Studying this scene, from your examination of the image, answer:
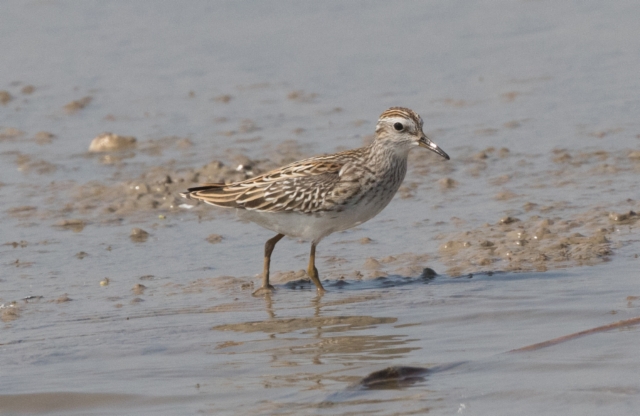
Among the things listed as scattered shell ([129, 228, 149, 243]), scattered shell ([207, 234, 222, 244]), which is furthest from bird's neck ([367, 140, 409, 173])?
scattered shell ([129, 228, 149, 243])

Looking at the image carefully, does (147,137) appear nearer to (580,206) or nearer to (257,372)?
(580,206)

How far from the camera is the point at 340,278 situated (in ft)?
29.9

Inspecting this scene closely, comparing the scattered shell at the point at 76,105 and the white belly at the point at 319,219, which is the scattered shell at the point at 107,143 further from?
the white belly at the point at 319,219

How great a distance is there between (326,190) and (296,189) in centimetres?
27

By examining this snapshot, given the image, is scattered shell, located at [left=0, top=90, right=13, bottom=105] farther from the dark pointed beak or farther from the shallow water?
the dark pointed beak

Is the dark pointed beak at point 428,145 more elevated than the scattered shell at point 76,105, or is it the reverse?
the scattered shell at point 76,105

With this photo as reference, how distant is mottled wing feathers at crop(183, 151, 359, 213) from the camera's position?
355 inches

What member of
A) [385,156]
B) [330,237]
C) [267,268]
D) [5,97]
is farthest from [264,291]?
[5,97]

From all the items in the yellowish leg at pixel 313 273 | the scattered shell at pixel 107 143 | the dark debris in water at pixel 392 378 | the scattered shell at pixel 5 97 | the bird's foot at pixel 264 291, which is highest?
the scattered shell at pixel 5 97

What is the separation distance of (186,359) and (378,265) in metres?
2.49

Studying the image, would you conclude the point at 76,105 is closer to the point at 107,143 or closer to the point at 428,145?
the point at 107,143

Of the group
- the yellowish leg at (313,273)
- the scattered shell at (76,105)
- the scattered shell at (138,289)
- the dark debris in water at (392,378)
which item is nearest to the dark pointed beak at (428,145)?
the yellowish leg at (313,273)

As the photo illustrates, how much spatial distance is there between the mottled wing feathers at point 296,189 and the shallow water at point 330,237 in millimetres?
581

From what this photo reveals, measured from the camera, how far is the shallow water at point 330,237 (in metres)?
6.76
